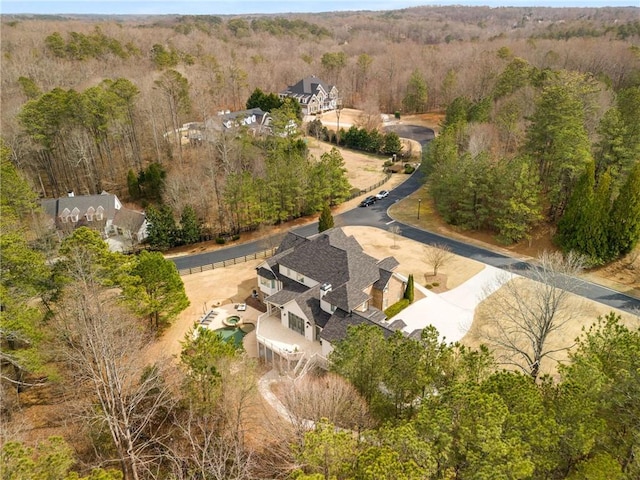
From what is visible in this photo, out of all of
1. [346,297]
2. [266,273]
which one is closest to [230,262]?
[266,273]

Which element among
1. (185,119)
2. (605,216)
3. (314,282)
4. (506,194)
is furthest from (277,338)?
(185,119)

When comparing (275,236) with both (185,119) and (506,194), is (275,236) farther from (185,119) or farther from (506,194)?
(185,119)

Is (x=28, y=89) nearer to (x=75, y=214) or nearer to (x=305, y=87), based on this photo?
(x=75, y=214)

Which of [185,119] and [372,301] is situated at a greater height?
[185,119]

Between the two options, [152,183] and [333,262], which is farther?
[152,183]

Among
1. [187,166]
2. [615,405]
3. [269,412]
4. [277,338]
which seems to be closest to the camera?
[615,405]
